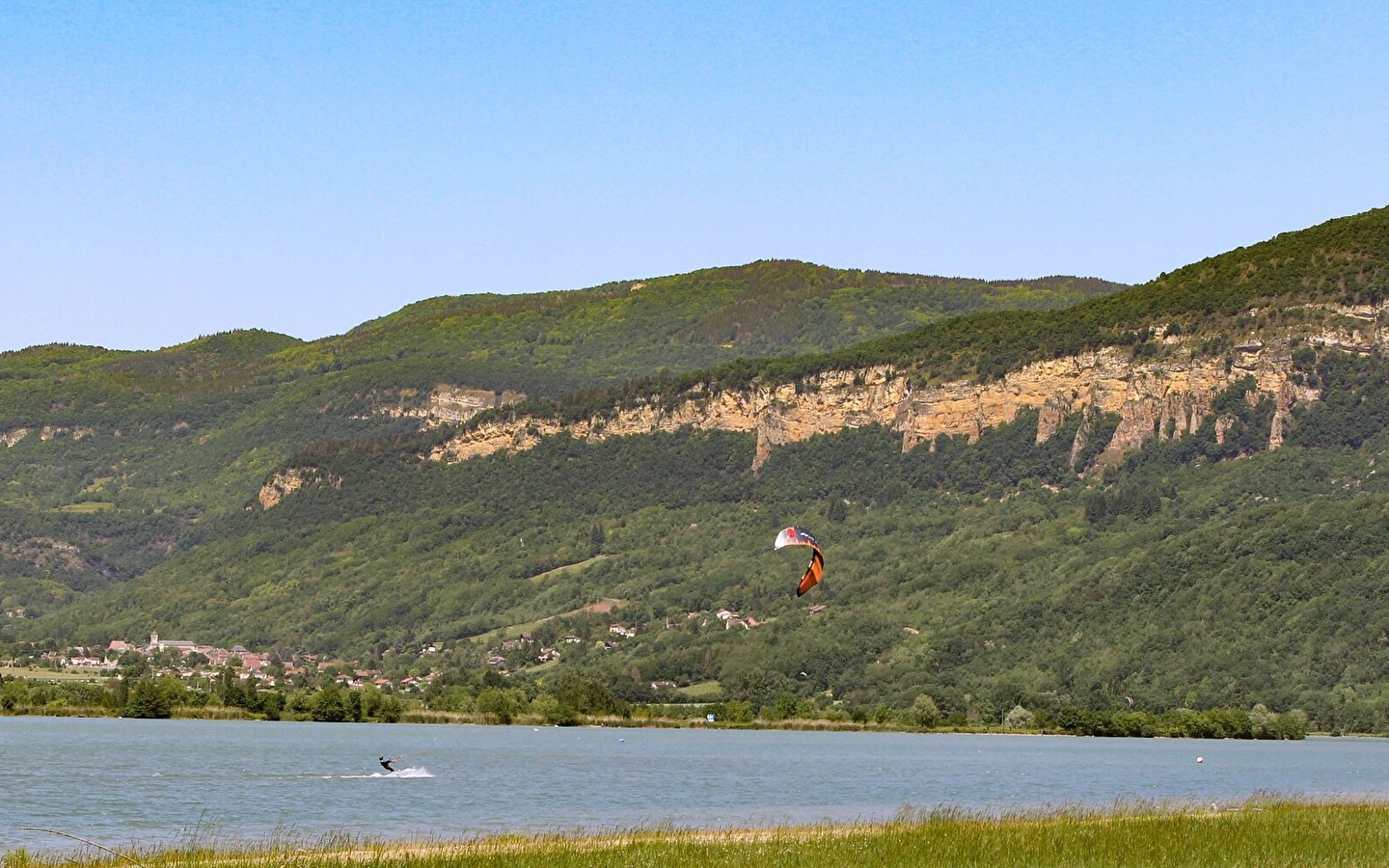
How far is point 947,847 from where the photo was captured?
44625mm

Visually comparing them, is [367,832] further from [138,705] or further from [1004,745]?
[138,705]

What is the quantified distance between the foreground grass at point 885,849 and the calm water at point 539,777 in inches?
223

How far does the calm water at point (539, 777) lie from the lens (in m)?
56.8

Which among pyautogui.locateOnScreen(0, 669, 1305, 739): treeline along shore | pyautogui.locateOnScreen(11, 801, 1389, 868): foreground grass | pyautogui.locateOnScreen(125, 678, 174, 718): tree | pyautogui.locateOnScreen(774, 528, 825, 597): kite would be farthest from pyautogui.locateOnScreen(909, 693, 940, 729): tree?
pyautogui.locateOnScreen(774, 528, 825, 597): kite

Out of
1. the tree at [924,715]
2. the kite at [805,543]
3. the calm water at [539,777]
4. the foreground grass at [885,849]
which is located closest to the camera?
the foreground grass at [885,849]

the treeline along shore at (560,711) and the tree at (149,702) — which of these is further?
the treeline along shore at (560,711)

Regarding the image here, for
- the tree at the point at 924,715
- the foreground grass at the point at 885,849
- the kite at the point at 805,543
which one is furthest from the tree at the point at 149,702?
the kite at the point at 805,543

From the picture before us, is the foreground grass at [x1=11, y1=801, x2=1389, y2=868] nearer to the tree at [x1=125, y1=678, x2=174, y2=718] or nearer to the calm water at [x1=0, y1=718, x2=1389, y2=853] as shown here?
the calm water at [x1=0, y1=718, x2=1389, y2=853]

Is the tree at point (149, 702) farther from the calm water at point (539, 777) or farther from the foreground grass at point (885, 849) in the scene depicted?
the foreground grass at point (885, 849)

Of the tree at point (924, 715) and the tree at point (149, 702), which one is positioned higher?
the tree at point (149, 702)

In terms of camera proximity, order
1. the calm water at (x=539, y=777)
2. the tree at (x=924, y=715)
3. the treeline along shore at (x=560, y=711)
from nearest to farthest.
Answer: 1. the calm water at (x=539, y=777)
2. the treeline along shore at (x=560, y=711)
3. the tree at (x=924, y=715)

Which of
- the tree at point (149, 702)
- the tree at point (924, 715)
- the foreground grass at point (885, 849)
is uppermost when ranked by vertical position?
the foreground grass at point (885, 849)

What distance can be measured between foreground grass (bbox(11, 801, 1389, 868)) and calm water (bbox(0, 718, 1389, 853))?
5.66m

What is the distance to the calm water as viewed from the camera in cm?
5681
